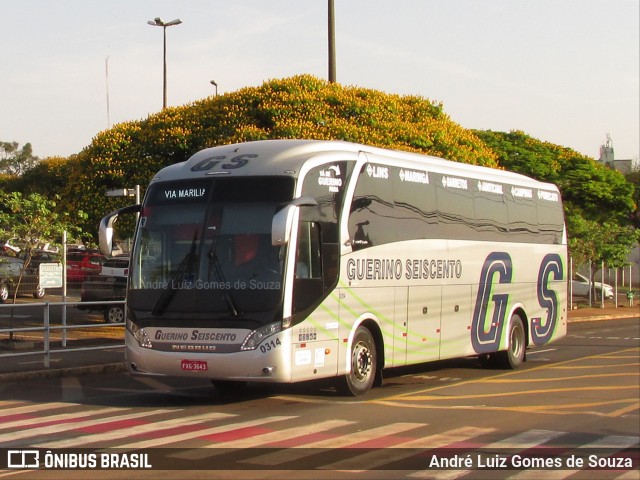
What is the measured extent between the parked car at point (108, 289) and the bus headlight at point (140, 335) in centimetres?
1068

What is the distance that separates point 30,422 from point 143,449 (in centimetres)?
264

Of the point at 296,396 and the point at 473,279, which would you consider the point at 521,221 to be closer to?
the point at 473,279

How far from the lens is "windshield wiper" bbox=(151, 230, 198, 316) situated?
12859 millimetres

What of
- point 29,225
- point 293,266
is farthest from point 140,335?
point 29,225

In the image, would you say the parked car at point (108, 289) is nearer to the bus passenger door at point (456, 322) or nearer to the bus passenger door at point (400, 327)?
the bus passenger door at point (456, 322)

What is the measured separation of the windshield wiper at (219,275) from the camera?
12.4 meters

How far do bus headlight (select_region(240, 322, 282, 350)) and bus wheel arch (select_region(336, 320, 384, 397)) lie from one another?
174cm

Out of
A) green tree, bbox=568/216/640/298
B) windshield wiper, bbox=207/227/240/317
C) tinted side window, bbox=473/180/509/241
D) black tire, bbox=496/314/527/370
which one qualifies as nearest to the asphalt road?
black tire, bbox=496/314/527/370

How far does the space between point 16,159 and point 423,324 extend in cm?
10488

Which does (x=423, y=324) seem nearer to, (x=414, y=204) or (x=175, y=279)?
(x=414, y=204)

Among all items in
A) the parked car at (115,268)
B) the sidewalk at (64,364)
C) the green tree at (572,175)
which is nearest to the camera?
the sidewalk at (64,364)

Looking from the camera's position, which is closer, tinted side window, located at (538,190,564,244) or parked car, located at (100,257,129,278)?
tinted side window, located at (538,190,564,244)

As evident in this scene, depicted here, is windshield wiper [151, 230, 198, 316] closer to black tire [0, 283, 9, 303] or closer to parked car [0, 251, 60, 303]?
parked car [0, 251, 60, 303]

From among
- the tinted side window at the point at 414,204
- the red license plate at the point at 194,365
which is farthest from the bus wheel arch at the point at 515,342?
the red license plate at the point at 194,365
